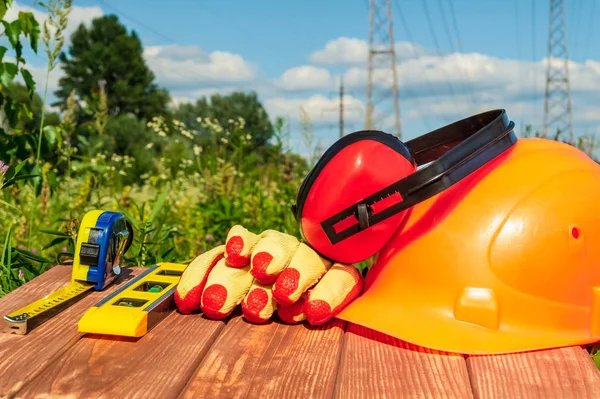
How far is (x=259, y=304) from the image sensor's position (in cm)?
180

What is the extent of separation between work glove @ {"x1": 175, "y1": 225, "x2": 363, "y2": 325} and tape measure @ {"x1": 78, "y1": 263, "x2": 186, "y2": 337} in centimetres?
8

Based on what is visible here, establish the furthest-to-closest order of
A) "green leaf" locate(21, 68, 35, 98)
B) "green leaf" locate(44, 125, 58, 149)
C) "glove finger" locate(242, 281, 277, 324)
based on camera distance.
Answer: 1. "green leaf" locate(44, 125, 58, 149)
2. "green leaf" locate(21, 68, 35, 98)
3. "glove finger" locate(242, 281, 277, 324)

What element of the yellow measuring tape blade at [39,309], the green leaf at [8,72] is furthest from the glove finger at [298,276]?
the green leaf at [8,72]

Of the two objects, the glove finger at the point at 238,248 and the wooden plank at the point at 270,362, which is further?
the glove finger at the point at 238,248

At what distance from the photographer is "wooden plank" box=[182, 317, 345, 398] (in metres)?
1.39

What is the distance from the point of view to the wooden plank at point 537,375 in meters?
1.41

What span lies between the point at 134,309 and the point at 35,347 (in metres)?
0.29

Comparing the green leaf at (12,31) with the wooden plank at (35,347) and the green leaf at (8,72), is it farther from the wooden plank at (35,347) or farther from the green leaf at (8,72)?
the wooden plank at (35,347)

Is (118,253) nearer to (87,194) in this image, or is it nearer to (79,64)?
(87,194)

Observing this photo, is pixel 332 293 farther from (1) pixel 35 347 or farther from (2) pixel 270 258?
(1) pixel 35 347

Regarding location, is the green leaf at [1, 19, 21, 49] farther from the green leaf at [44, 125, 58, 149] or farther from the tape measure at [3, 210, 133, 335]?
the tape measure at [3, 210, 133, 335]

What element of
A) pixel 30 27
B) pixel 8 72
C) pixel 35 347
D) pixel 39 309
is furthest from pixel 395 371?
pixel 30 27

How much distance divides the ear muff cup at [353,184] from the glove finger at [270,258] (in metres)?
0.10

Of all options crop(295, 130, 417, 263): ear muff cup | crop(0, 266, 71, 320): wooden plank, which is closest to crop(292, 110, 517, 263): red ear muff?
crop(295, 130, 417, 263): ear muff cup
